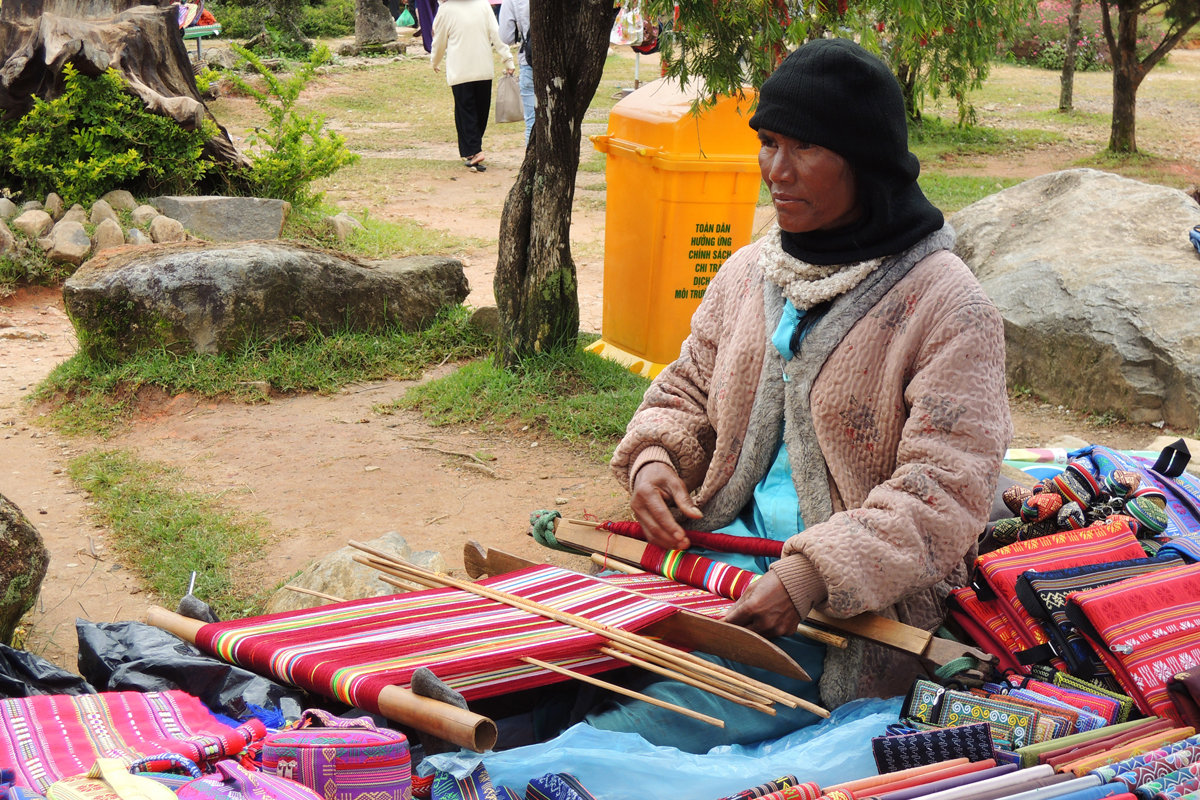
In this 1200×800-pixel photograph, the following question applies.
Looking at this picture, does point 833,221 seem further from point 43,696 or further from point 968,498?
point 43,696

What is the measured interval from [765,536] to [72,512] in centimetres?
313

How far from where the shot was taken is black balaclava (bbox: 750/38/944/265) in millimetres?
2350

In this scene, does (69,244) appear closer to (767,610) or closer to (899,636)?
(767,610)

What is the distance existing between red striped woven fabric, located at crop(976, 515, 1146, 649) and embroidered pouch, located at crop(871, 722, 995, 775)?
492mm

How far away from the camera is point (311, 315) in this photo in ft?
20.6

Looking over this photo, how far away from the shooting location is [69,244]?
7684 mm

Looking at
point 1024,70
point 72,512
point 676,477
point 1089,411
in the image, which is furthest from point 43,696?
point 1024,70

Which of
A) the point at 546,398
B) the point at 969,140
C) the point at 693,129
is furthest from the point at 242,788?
the point at 969,140

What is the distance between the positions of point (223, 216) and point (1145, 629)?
742 cm

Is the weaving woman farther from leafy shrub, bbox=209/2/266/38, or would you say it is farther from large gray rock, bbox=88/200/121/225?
leafy shrub, bbox=209/2/266/38

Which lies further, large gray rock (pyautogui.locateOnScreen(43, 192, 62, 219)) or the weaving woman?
large gray rock (pyautogui.locateOnScreen(43, 192, 62, 219))

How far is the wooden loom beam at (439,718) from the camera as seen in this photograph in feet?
5.83

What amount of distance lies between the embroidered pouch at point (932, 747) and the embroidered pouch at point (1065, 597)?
444 mm

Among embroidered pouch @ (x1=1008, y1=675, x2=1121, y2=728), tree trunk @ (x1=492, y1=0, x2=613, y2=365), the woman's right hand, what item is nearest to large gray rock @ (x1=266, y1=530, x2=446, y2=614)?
the woman's right hand
